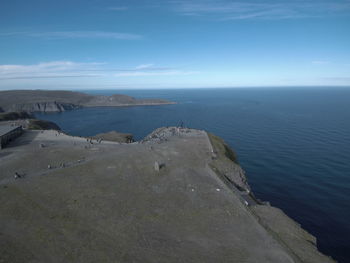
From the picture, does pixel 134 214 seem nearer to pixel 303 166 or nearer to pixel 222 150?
pixel 222 150

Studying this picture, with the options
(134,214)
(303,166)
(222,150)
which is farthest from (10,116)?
(303,166)

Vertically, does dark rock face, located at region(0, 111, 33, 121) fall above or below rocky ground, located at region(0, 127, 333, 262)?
above

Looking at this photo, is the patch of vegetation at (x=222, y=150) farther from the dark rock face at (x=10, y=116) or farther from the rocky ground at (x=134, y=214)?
the dark rock face at (x=10, y=116)

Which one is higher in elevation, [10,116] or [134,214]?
[10,116]

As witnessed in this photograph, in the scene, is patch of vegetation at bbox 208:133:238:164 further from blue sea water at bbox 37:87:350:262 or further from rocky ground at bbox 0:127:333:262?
rocky ground at bbox 0:127:333:262

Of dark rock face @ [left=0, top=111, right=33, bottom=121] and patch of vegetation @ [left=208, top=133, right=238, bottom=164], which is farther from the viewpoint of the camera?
dark rock face @ [left=0, top=111, right=33, bottom=121]

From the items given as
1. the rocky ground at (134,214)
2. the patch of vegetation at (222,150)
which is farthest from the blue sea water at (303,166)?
the rocky ground at (134,214)

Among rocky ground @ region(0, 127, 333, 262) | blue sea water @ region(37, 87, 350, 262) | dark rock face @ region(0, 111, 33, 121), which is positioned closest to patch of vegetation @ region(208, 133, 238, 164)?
blue sea water @ region(37, 87, 350, 262)

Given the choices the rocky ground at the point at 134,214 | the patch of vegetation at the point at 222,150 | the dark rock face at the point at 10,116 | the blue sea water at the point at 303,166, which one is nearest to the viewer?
the rocky ground at the point at 134,214
